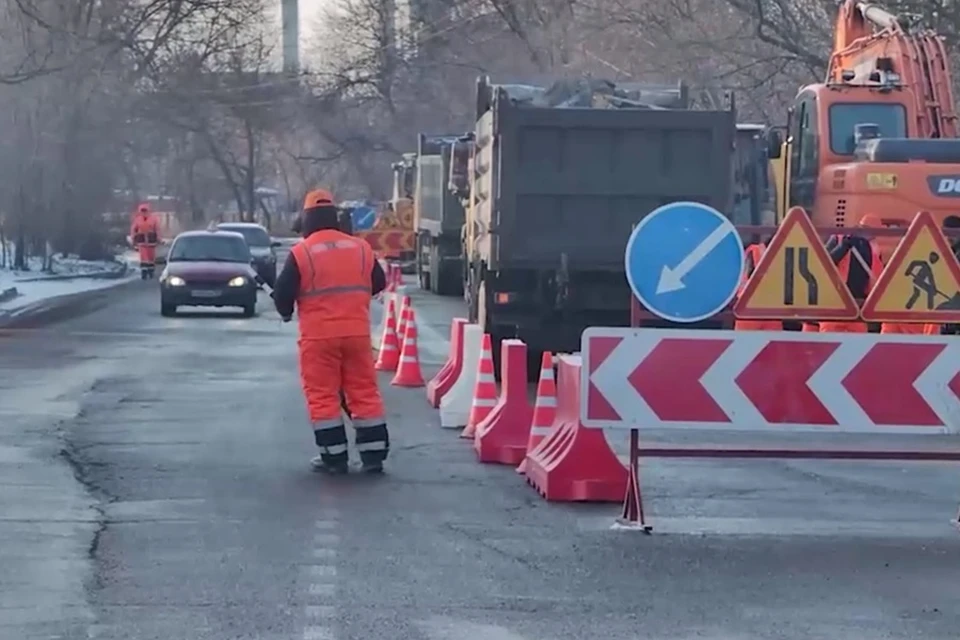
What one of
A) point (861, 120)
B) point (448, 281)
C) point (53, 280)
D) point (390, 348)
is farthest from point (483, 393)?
point (53, 280)

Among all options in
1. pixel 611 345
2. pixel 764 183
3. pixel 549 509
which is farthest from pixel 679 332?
pixel 764 183

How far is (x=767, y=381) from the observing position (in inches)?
421

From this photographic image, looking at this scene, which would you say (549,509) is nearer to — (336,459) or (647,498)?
(647,498)

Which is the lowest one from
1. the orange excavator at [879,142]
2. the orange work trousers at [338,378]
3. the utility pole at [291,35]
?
the orange work trousers at [338,378]

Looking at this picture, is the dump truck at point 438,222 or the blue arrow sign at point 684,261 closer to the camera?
the blue arrow sign at point 684,261

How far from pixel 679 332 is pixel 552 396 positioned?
181 cm

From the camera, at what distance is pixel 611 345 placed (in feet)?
34.8

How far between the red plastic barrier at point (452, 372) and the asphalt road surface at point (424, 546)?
82 cm

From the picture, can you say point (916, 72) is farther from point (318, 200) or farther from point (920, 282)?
point (920, 282)

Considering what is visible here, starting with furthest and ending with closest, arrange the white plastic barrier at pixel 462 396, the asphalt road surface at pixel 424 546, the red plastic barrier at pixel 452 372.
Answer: the red plastic barrier at pixel 452 372
the white plastic barrier at pixel 462 396
the asphalt road surface at pixel 424 546

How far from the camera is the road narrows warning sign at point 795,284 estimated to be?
1084cm

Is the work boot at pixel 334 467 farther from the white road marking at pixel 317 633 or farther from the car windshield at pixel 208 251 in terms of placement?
→ the car windshield at pixel 208 251

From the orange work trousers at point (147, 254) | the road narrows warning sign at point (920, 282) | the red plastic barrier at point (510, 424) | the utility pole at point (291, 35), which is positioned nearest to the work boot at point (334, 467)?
the red plastic barrier at point (510, 424)

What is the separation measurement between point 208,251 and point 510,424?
69.5ft
